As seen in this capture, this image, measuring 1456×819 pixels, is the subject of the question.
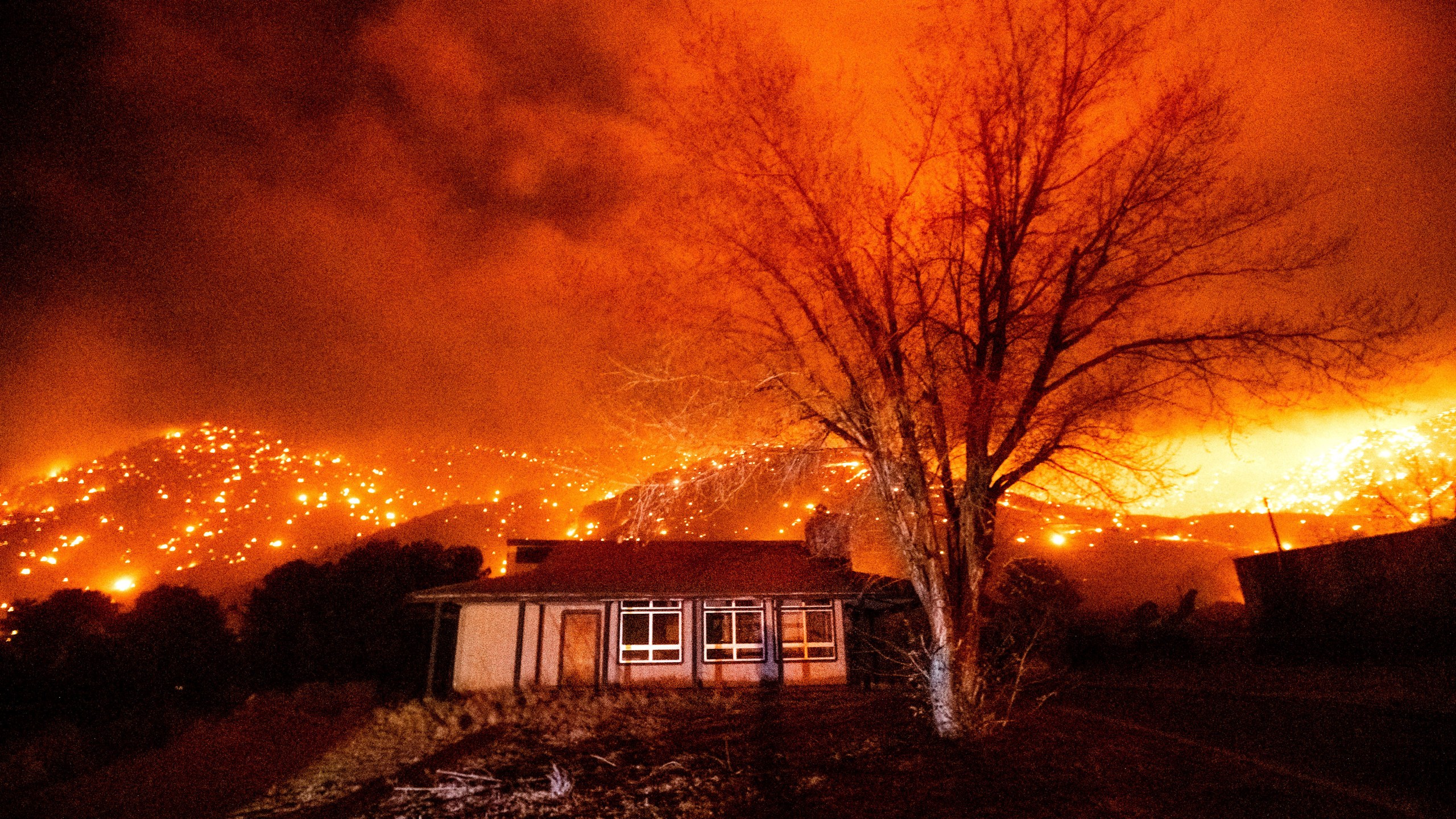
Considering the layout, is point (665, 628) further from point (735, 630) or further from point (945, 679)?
point (945, 679)

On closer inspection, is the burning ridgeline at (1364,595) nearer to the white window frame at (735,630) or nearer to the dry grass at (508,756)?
the white window frame at (735,630)

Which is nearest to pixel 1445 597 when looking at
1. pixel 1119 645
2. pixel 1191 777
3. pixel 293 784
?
pixel 1119 645

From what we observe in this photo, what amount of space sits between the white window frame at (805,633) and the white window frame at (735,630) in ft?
1.66

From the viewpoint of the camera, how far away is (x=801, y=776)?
7.20 metres

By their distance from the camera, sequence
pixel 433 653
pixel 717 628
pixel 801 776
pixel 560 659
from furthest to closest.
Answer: pixel 717 628 → pixel 560 659 → pixel 433 653 → pixel 801 776

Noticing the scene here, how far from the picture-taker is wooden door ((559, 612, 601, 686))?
17469mm

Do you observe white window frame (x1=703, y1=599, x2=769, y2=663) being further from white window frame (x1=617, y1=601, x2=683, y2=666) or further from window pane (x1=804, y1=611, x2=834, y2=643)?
window pane (x1=804, y1=611, x2=834, y2=643)

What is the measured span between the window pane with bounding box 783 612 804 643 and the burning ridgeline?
50.4ft

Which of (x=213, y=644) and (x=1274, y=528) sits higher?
(x=1274, y=528)

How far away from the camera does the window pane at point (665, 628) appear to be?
1803 centimetres

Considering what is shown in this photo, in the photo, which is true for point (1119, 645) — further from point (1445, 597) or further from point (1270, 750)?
point (1270, 750)

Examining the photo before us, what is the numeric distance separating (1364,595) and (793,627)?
18534 mm

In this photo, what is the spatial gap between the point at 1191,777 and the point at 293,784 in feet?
38.7

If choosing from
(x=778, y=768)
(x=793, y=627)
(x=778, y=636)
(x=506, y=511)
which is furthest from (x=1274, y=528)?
(x=506, y=511)
